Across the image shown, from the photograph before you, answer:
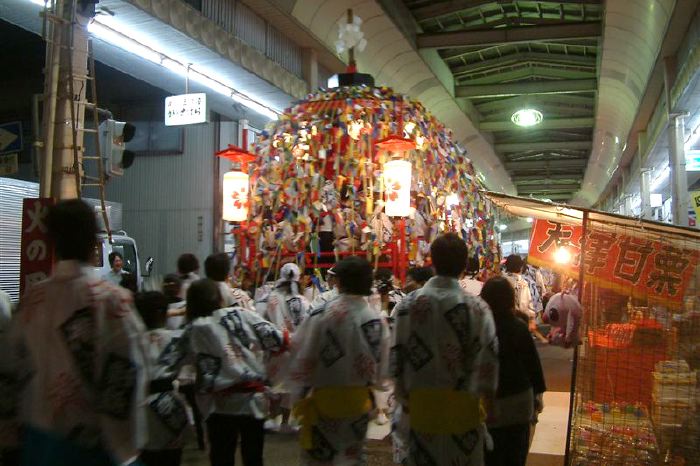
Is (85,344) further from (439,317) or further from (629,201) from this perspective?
(629,201)

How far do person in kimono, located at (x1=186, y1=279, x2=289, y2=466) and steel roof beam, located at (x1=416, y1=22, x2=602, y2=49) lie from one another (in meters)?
10.6

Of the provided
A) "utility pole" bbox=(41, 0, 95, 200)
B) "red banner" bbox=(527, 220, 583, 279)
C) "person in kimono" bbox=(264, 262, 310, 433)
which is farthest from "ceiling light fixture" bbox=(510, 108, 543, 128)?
"utility pole" bbox=(41, 0, 95, 200)

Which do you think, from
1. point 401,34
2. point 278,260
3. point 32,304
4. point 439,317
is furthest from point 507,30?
point 32,304

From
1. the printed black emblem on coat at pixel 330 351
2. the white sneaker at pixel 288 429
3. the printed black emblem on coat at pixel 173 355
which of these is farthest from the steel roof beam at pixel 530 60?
the printed black emblem on coat at pixel 173 355

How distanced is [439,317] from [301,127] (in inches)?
192

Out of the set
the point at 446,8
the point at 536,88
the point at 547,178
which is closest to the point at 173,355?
the point at 446,8

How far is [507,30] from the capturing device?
1280 centimetres

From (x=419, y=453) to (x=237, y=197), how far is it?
5.65 meters

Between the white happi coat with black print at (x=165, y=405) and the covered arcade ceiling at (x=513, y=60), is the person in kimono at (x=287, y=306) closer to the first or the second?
the white happi coat with black print at (x=165, y=405)

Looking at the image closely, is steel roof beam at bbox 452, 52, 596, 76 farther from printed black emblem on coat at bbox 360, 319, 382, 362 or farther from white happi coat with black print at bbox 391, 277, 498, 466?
white happi coat with black print at bbox 391, 277, 498, 466

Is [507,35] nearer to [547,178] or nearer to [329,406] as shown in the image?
[329,406]

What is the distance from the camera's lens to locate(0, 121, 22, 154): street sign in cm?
794

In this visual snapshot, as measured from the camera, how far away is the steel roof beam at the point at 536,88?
51.8ft

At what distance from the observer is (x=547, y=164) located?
26344mm
